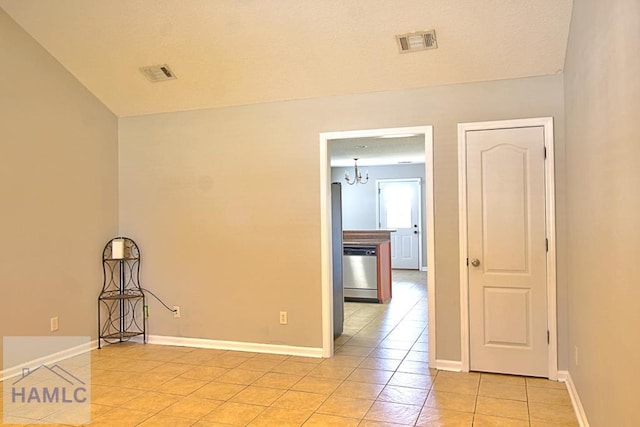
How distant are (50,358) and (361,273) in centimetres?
407

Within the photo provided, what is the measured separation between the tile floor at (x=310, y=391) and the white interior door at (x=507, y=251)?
0.24 metres

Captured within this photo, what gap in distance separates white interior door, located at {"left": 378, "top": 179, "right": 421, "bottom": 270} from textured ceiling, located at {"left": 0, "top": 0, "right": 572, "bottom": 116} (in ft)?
22.1

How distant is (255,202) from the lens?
14.6ft

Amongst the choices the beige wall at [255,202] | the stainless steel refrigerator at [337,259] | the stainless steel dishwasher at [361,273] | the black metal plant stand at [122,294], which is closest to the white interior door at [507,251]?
the beige wall at [255,202]

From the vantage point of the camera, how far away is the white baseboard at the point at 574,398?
2.77m

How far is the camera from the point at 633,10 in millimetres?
1613

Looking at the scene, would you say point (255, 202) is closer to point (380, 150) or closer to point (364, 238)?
point (364, 238)

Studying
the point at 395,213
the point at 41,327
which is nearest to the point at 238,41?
the point at 41,327

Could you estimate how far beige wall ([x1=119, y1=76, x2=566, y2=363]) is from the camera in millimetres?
3863

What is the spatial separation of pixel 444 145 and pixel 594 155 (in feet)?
4.93

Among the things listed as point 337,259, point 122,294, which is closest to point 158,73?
point 122,294

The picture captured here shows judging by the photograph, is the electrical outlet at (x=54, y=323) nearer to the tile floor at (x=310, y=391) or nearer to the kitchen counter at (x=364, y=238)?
the tile floor at (x=310, y=391)

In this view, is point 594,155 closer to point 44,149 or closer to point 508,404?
point 508,404

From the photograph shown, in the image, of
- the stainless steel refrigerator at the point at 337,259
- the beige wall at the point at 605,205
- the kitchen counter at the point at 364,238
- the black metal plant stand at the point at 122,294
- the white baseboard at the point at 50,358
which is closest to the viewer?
the beige wall at the point at 605,205
